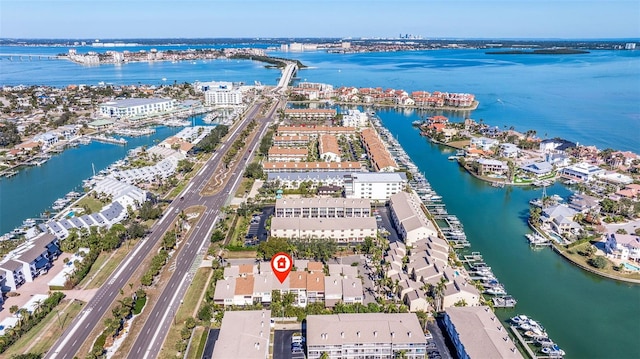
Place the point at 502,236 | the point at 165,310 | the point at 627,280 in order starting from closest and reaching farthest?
the point at 165,310, the point at 627,280, the point at 502,236

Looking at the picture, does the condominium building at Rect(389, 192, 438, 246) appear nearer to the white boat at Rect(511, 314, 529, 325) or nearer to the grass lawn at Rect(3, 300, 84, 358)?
the white boat at Rect(511, 314, 529, 325)

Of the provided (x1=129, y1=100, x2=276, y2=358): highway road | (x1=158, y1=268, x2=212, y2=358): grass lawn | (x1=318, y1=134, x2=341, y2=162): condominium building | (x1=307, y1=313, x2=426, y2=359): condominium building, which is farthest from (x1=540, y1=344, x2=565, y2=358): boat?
(x1=318, y1=134, x2=341, y2=162): condominium building

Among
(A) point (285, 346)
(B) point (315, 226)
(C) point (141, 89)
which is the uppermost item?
(C) point (141, 89)

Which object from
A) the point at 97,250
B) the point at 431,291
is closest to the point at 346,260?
the point at 431,291

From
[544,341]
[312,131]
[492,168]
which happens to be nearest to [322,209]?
[544,341]

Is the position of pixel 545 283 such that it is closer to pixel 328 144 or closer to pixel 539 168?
pixel 539 168

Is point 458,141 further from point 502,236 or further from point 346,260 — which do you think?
point 346,260
